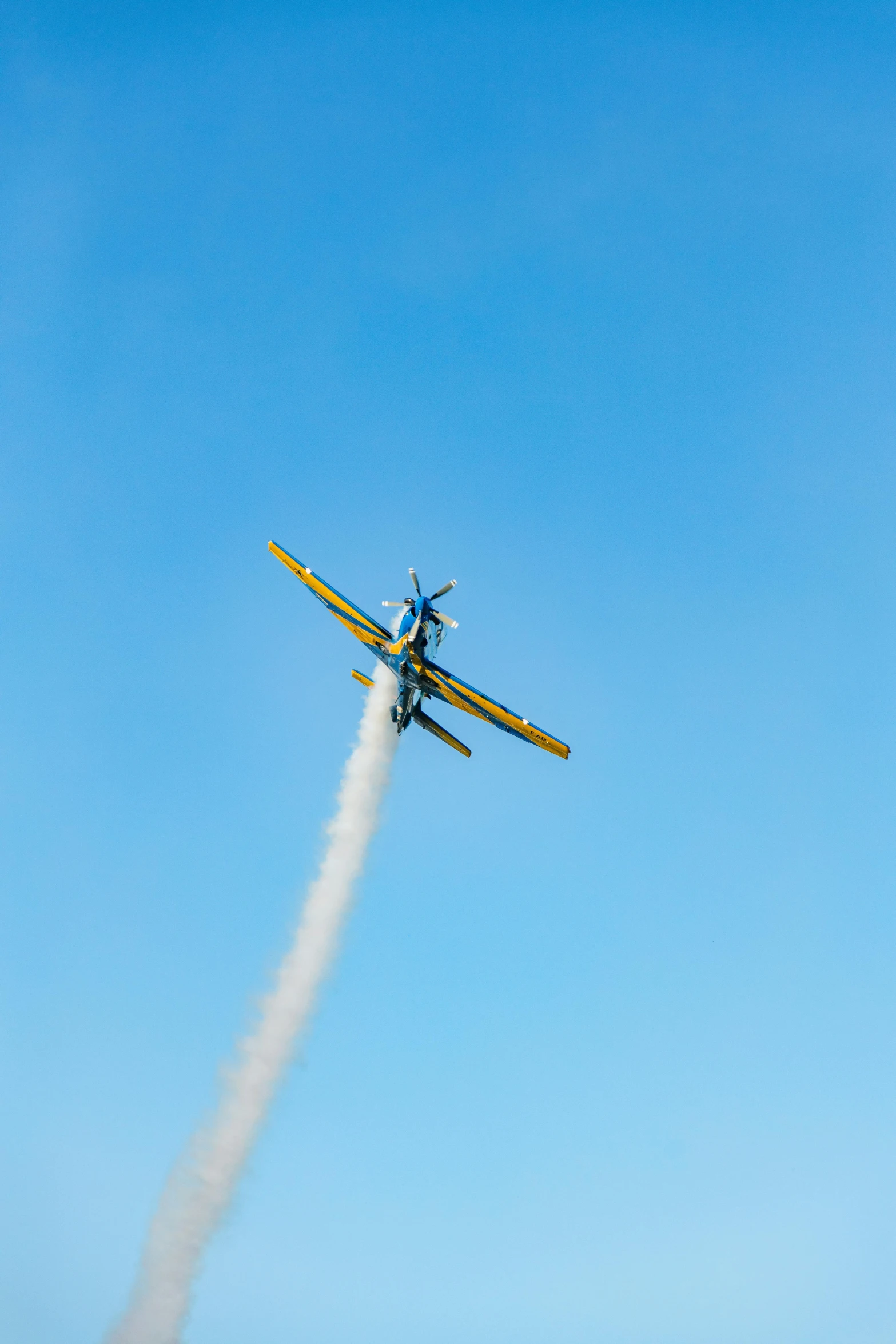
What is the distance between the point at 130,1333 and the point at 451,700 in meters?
37.5

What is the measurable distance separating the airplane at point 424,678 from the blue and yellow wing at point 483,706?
0.03 metres

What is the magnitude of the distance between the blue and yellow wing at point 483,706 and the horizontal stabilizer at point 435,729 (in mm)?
1643

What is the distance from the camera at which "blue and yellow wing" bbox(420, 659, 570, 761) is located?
63.6 m

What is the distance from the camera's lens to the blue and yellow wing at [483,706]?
2502 inches

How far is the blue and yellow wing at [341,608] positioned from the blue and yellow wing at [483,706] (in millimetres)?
3680

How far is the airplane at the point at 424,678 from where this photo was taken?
62.8 m

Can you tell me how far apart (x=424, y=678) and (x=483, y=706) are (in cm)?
377

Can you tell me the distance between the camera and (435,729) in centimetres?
6588

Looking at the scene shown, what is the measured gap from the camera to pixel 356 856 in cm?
6744

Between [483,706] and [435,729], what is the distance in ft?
11.0

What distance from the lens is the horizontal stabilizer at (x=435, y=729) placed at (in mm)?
65062

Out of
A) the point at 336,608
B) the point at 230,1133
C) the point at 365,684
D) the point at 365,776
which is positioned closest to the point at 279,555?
the point at 336,608

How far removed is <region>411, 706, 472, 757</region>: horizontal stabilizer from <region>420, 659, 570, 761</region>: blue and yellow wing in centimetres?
164

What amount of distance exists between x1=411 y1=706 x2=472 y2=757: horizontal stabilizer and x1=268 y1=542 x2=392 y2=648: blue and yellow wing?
4487 mm
